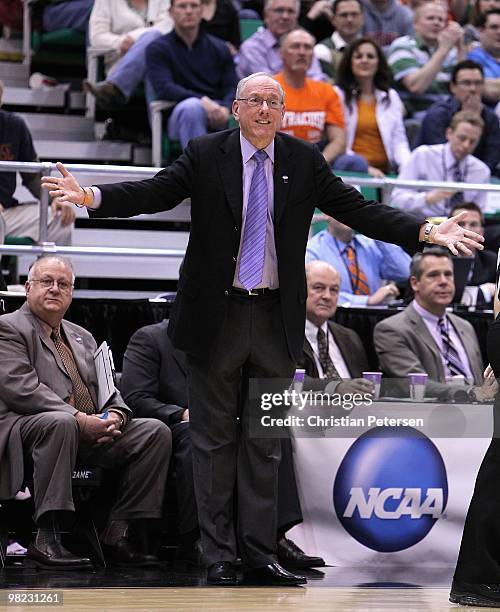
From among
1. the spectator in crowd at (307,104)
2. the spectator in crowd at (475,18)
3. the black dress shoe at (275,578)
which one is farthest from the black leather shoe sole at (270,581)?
the spectator in crowd at (475,18)

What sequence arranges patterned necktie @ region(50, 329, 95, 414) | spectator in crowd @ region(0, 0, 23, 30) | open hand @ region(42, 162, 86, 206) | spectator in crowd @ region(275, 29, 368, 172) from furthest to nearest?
spectator in crowd @ region(0, 0, 23, 30)
spectator in crowd @ region(275, 29, 368, 172)
patterned necktie @ region(50, 329, 95, 414)
open hand @ region(42, 162, 86, 206)

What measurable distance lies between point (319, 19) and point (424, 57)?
3.13 ft

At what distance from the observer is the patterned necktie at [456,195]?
8.44m

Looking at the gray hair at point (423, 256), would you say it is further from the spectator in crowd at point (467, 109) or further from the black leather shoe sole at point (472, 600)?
the spectator in crowd at point (467, 109)

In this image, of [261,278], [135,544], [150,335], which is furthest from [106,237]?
[261,278]

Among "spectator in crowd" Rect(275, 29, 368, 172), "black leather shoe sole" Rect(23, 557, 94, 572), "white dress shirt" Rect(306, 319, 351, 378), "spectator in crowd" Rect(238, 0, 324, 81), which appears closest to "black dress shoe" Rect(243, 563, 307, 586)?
"black leather shoe sole" Rect(23, 557, 94, 572)

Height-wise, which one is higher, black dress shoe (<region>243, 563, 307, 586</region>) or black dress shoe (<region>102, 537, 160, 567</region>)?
black dress shoe (<region>243, 563, 307, 586</region>)

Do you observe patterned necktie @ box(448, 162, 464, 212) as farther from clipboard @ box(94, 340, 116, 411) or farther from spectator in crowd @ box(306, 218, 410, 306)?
Answer: clipboard @ box(94, 340, 116, 411)

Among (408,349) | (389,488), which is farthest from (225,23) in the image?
(389,488)

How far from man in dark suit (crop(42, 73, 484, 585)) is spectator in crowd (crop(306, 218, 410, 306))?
98.0 inches

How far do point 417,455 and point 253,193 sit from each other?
4.95 feet

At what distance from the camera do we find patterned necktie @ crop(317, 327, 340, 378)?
6.47 metres

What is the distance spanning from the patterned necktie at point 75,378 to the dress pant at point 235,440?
1067mm

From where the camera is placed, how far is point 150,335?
6160 mm
